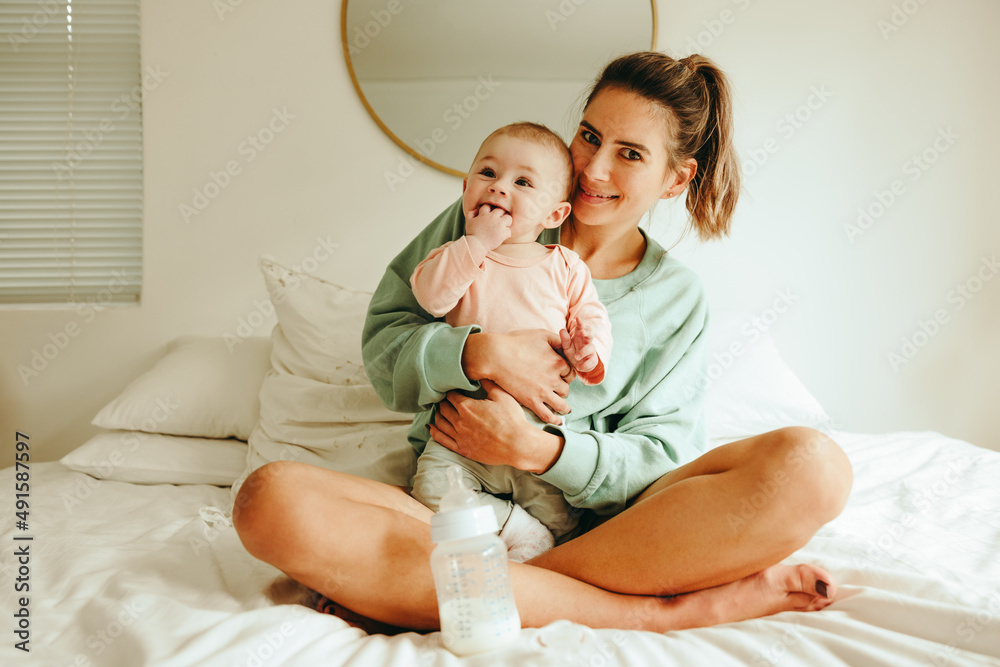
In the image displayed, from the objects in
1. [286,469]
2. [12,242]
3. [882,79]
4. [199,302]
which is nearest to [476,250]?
[286,469]

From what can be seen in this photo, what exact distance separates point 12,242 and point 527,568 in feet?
6.46

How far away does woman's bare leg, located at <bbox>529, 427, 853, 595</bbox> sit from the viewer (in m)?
0.85

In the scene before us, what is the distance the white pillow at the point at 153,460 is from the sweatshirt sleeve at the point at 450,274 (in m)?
0.81

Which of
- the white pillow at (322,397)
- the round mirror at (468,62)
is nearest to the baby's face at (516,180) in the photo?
the white pillow at (322,397)

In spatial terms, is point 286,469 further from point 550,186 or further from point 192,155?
point 192,155

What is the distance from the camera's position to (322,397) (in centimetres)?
149

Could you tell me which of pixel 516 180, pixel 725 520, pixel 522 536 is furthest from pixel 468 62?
pixel 725 520

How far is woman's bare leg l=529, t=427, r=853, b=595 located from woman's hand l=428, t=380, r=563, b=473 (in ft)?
0.45

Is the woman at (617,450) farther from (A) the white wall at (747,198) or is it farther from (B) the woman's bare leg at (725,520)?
(A) the white wall at (747,198)

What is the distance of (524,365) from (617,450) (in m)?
0.20

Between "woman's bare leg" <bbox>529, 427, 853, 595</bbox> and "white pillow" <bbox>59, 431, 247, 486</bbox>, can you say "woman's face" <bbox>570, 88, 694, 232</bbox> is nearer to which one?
"woman's bare leg" <bbox>529, 427, 853, 595</bbox>

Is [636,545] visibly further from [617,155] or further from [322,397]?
[322,397]

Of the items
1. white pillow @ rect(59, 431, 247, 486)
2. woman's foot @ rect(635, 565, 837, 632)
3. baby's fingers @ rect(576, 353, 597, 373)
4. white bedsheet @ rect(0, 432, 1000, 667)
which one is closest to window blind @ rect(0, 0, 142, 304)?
white pillow @ rect(59, 431, 247, 486)

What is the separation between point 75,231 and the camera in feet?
6.64
